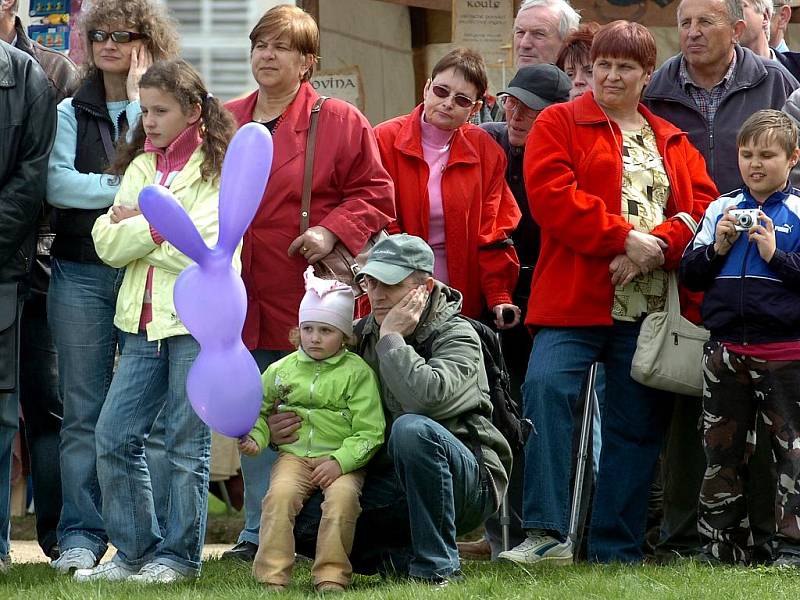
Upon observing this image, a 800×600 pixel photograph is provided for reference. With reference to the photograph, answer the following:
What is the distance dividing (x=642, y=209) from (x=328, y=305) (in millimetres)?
1421

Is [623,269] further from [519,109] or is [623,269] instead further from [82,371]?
[82,371]

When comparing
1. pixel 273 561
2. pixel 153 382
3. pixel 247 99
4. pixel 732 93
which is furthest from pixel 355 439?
pixel 732 93

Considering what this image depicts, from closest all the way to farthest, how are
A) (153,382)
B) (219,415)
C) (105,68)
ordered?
(219,415)
(153,382)
(105,68)

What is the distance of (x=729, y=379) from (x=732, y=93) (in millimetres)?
1340

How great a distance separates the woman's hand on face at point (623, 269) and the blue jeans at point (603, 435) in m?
0.20

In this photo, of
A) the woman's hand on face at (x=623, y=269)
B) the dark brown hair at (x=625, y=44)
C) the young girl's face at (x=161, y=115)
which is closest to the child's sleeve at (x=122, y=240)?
the young girl's face at (x=161, y=115)

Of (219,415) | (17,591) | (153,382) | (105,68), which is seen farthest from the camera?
(105,68)

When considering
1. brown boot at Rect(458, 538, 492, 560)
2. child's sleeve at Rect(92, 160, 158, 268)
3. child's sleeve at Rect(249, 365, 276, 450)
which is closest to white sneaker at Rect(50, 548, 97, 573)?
child's sleeve at Rect(249, 365, 276, 450)

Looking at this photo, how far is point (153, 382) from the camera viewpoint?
573 cm

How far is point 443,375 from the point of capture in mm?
5266

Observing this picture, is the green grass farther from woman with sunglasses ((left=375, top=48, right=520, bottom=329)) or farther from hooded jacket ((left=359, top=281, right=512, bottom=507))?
woman with sunglasses ((left=375, top=48, right=520, bottom=329))

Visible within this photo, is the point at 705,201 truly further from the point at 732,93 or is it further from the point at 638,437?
the point at 638,437

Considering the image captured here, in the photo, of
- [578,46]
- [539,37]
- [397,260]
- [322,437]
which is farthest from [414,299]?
[539,37]

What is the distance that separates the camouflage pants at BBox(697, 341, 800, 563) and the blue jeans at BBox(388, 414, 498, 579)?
1.02 meters
